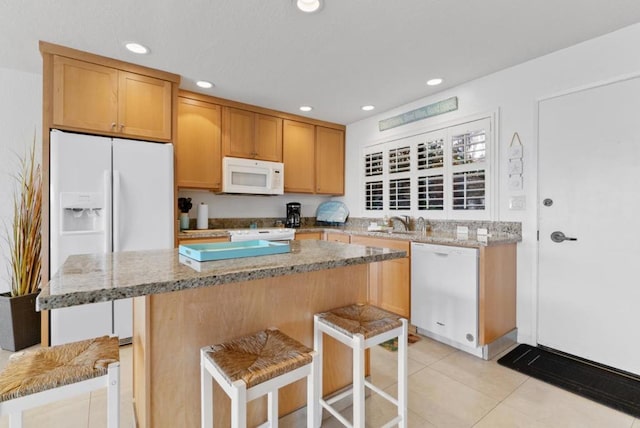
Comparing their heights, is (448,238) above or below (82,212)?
below

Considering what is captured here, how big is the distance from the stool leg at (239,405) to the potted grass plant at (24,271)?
105 inches

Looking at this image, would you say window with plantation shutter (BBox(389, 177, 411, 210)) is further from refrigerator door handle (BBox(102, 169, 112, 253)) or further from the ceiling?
refrigerator door handle (BBox(102, 169, 112, 253))

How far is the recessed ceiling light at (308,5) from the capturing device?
179 centimetres

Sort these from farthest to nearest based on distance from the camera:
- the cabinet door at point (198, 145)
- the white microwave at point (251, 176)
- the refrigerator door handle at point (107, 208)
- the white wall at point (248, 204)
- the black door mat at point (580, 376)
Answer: the white wall at point (248, 204) → the white microwave at point (251, 176) → the cabinet door at point (198, 145) → the refrigerator door handle at point (107, 208) → the black door mat at point (580, 376)

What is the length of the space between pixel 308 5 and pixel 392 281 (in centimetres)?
242

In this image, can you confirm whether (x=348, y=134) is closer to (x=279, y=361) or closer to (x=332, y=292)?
(x=332, y=292)

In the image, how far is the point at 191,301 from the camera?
121cm

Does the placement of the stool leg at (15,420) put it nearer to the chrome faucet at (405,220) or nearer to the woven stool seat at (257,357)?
the woven stool seat at (257,357)

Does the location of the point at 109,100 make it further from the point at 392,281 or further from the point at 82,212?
the point at 392,281

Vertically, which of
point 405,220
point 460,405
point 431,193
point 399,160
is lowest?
point 460,405

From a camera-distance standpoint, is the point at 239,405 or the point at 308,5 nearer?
the point at 239,405

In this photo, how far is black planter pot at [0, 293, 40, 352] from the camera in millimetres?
2371

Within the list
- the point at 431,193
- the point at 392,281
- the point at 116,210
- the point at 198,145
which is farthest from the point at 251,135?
the point at 392,281

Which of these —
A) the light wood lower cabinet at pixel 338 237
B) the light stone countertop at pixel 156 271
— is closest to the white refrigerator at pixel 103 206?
the light stone countertop at pixel 156 271
